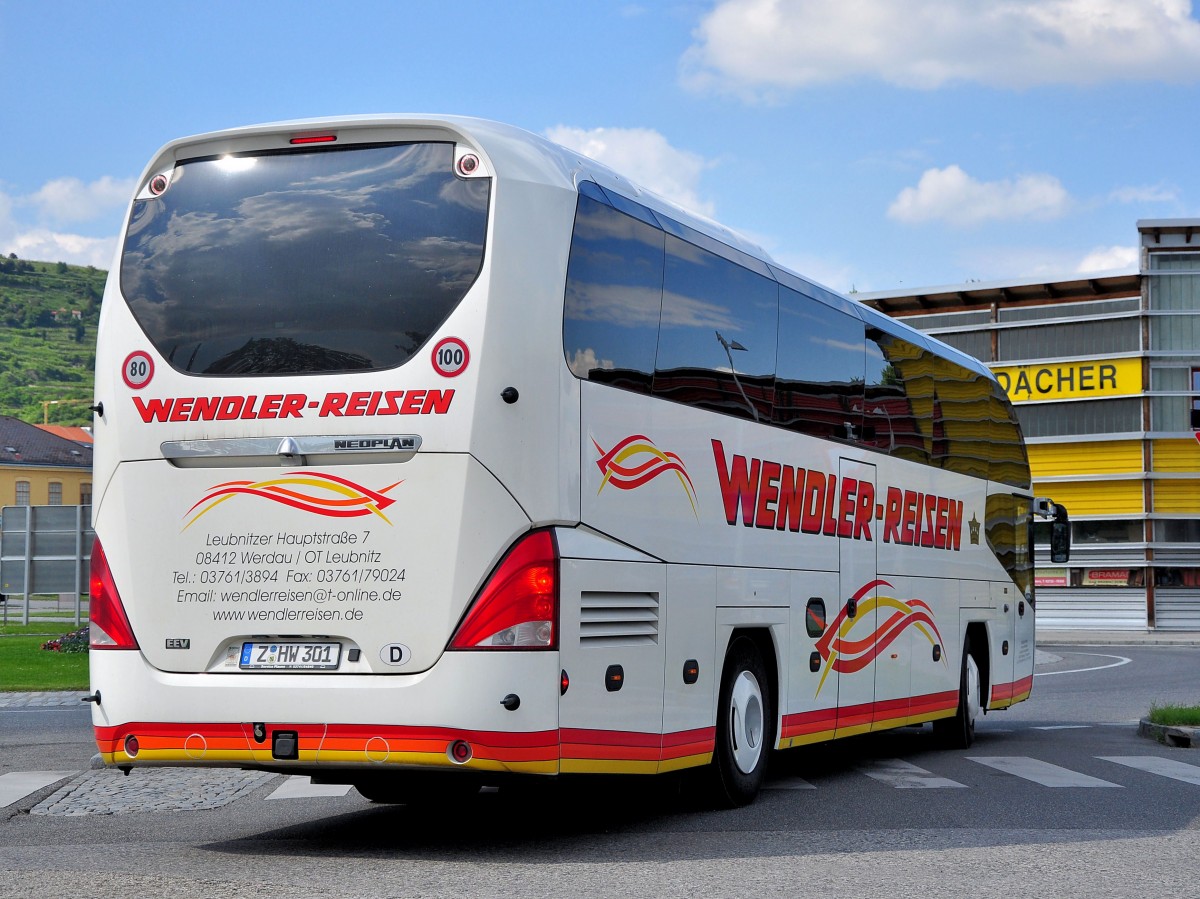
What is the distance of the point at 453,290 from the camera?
8.00 m

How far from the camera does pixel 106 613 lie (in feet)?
27.9

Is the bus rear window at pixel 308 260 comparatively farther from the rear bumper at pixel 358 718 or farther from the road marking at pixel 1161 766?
the road marking at pixel 1161 766

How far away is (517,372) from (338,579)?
4.38ft

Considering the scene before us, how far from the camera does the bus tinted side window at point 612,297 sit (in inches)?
334

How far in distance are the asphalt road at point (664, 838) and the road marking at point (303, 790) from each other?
0.07m

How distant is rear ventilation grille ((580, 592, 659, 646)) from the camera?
8.32m

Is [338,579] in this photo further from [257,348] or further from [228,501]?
[257,348]

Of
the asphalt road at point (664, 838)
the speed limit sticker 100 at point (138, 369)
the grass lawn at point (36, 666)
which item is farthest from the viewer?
the grass lawn at point (36, 666)

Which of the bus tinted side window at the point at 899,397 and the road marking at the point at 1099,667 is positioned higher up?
the bus tinted side window at the point at 899,397

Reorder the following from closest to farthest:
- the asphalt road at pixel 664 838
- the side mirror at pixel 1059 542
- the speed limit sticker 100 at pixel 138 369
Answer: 1. the asphalt road at pixel 664 838
2. the speed limit sticker 100 at pixel 138 369
3. the side mirror at pixel 1059 542

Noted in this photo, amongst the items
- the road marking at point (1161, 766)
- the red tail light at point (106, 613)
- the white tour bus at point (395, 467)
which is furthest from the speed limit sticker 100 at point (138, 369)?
the road marking at point (1161, 766)

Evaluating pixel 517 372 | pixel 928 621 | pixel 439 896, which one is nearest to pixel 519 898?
pixel 439 896

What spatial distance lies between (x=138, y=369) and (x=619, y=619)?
2.80m

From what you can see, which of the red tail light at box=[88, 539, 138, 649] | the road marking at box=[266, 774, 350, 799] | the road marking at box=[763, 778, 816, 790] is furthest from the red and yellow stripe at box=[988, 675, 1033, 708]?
the red tail light at box=[88, 539, 138, 649]
